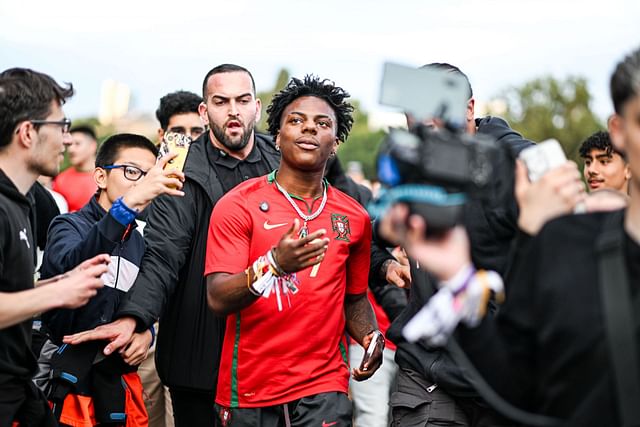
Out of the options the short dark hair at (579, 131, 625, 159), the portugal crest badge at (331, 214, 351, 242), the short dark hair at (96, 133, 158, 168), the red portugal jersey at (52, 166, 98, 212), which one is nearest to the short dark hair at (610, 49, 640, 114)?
the portugal crest badge at (331, 214, 351, 242)

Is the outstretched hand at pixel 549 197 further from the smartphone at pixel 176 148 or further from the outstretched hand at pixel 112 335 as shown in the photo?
the outstretched hand at pixel 112 335

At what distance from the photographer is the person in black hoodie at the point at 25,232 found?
4035 millimetres

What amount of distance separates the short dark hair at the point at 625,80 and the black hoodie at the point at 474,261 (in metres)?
1.32

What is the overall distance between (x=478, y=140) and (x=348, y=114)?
120 inches

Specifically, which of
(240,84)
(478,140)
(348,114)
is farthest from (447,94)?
(240,84)

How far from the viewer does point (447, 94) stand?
2.99m

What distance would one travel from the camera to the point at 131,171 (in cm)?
613

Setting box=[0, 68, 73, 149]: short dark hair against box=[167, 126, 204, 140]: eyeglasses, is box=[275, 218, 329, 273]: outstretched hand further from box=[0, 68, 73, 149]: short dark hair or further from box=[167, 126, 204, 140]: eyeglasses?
box=[167, 126, 204, 140]: eyeglasses

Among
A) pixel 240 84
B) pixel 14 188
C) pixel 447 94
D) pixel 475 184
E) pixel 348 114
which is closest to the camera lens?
pixel 475 184

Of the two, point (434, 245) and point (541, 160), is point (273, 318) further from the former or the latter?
point (434, 245)

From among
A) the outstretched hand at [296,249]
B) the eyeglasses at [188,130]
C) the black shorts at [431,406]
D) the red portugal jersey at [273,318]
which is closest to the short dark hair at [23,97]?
the red portugal jersey at [273,318]

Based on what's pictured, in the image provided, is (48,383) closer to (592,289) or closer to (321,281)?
(321,281)

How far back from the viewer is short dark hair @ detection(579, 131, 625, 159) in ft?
24.6

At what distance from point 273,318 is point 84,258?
3.83ft
